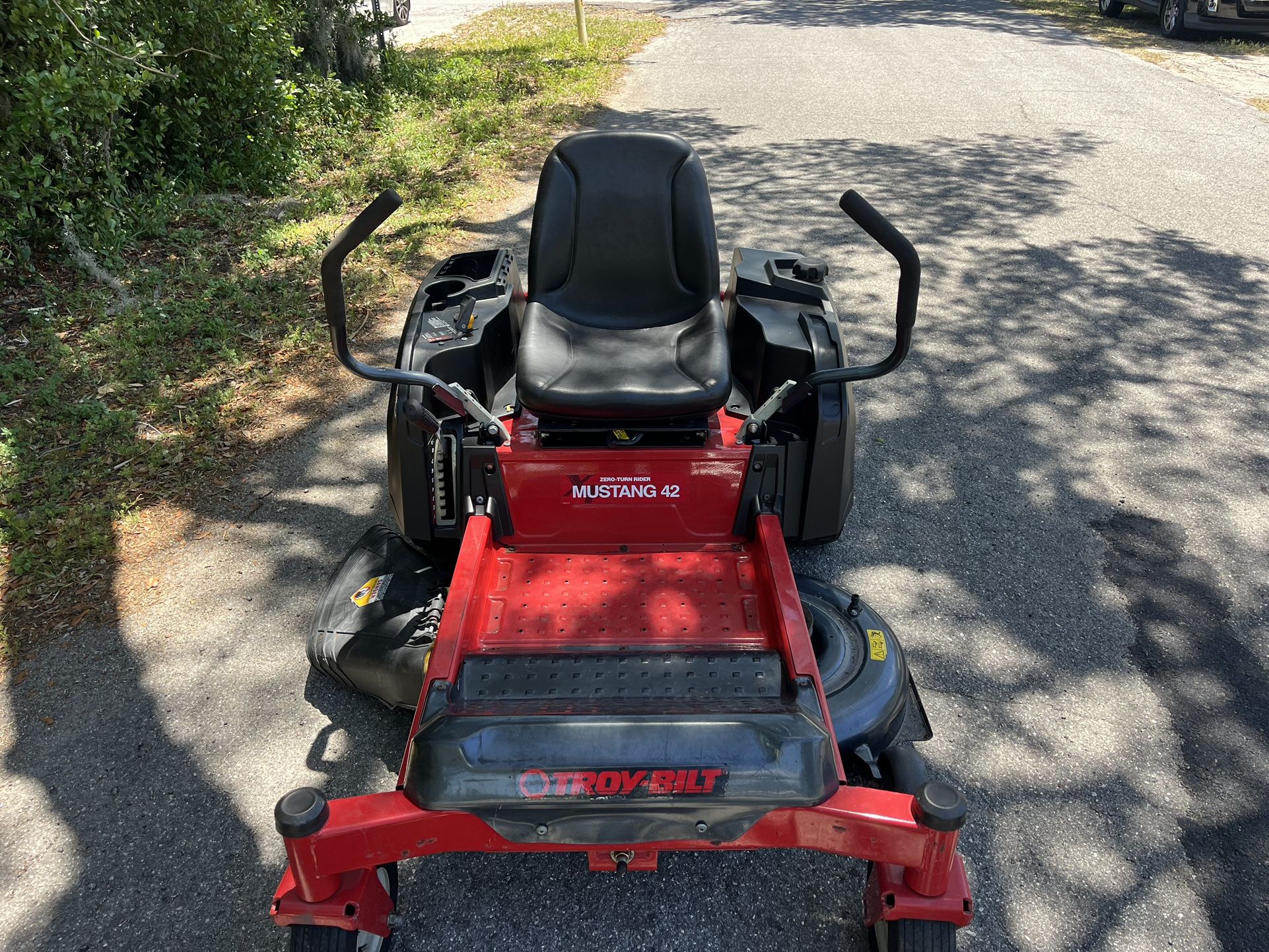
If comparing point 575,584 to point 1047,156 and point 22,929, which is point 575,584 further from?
point 1047,156

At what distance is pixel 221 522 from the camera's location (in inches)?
139

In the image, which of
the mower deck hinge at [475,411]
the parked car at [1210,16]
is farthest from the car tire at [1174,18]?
the mower deck hinge at [475,411]

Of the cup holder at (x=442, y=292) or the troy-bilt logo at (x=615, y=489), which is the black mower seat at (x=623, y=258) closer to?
the cup holder at (x=442, y=292)

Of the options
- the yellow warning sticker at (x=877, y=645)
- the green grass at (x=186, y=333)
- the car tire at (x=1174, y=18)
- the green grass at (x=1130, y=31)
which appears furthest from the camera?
the car tire at (x=1174, y=18)

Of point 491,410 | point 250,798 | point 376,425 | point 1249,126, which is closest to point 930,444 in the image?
point 491,410

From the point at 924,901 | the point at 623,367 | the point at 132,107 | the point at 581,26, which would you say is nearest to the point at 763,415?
the point at 623,367

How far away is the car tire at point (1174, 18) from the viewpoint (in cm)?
1177

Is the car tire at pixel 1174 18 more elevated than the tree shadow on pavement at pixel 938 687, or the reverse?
the car tire at pixel 1174 18

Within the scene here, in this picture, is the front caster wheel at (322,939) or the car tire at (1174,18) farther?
the car tire at (1174,18)

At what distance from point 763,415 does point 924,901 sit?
4.68 feet

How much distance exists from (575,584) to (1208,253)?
541 cm

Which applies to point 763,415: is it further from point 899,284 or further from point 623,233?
point 623,233

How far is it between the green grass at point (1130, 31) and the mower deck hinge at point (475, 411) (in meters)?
11.7

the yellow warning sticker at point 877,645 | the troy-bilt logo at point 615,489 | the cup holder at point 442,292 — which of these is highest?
the cup holder at point 442,292
